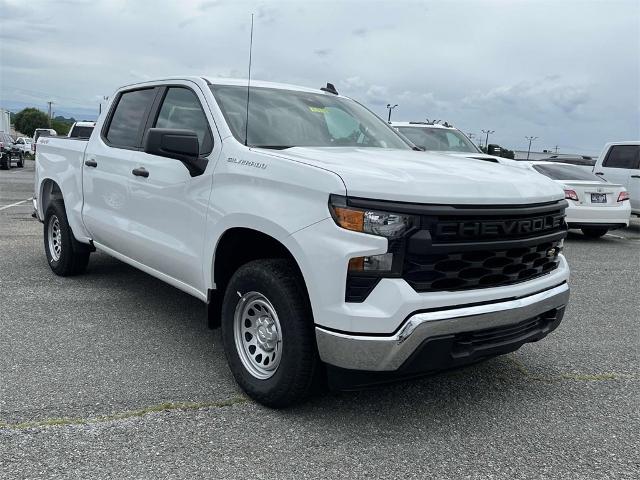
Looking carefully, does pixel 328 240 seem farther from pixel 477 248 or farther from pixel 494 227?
pixel 494 227

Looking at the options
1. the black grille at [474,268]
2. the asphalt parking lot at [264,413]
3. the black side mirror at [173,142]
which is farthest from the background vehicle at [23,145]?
the black grille at [474,268]

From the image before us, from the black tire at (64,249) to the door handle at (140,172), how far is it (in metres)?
1.85

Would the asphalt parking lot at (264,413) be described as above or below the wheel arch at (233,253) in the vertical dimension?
below

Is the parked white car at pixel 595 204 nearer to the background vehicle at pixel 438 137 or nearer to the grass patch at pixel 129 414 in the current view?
the background vehicle at pixel 438 137

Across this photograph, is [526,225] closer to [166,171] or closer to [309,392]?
[309,392]

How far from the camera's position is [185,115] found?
4.49m

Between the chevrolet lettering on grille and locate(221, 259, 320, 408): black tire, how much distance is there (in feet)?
2.71

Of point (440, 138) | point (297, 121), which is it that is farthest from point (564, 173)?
point (297, 121)

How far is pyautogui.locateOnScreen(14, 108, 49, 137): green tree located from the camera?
4117 inches

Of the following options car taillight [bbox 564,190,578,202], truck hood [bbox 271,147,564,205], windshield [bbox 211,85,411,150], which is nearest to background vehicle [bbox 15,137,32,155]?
car taillight [bbox 564,190,578,202]

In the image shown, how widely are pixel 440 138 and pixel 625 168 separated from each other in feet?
14.9

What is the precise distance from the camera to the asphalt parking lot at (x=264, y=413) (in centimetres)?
297

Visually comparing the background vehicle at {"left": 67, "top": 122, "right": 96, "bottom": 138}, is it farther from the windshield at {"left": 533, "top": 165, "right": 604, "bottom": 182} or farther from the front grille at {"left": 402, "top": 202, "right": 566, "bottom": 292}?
the front grille at {"left": 402, "top": 202, "right": 566, "bottom": 292}

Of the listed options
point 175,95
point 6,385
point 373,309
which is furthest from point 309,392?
point 175,95
